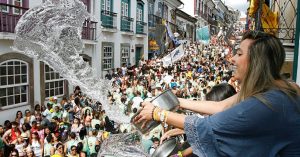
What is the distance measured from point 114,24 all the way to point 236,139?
16.5 m

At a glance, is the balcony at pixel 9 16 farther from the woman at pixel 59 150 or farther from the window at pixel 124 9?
the window at pixel 124 9

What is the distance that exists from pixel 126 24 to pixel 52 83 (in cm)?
770

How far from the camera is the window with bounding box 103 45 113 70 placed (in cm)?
1716

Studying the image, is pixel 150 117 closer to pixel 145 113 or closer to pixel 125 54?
pixel 145 113

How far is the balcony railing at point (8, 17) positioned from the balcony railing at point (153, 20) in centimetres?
1383

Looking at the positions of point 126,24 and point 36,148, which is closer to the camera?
point 36,148

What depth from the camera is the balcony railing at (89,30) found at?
556 inches

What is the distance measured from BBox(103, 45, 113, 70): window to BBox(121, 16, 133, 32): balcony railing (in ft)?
5.50

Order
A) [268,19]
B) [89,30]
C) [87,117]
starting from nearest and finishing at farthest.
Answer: [268,19] → [87,117] → [89,30]

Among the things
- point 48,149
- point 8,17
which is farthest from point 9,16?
point 48,149

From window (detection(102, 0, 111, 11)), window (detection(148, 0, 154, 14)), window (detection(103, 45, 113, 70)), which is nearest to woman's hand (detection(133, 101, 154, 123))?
window (detection(103, 45, 113, 70))

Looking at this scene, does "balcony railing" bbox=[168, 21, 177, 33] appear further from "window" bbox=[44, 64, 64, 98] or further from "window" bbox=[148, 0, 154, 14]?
"window" bbox=[44, 64, 64, 98]

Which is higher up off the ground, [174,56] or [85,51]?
[85,51]

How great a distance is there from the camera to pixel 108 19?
1703cm
